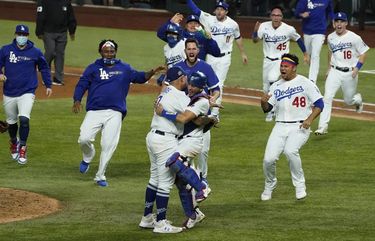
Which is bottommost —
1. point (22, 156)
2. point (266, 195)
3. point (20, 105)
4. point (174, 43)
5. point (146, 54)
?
point (146, 54)

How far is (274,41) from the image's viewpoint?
23.0m

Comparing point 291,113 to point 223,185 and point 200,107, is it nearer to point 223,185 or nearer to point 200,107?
point 223,185

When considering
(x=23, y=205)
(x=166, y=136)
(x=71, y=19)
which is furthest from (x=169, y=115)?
(x=71, y=19)

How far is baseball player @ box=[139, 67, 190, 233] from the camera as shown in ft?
45.2

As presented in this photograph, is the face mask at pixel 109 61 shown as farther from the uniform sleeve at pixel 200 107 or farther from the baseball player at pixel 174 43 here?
the uniform sleeve at pixel 200 107

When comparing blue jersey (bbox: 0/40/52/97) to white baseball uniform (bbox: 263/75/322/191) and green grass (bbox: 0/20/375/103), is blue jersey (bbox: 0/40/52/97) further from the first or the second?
green grass (bbox: 0/20/375/103)

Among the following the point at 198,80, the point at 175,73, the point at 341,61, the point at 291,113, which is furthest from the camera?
the point at 341,61

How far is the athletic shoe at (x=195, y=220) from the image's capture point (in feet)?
46.3

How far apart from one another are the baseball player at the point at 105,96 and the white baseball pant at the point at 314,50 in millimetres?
8500

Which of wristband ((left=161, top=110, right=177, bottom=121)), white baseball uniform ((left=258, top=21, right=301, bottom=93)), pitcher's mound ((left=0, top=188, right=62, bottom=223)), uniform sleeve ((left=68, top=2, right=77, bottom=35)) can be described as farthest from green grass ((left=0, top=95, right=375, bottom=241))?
uniform sleeve ((left=68, top=2, right=77, bottom=35))

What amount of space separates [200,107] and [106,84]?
3.60 meters

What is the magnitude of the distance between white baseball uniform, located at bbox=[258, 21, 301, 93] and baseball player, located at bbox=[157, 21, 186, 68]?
18.1 ft

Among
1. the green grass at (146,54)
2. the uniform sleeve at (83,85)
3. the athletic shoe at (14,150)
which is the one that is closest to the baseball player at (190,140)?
the uniform sleeve at (83,85)

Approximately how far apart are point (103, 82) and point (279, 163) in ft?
13.1
